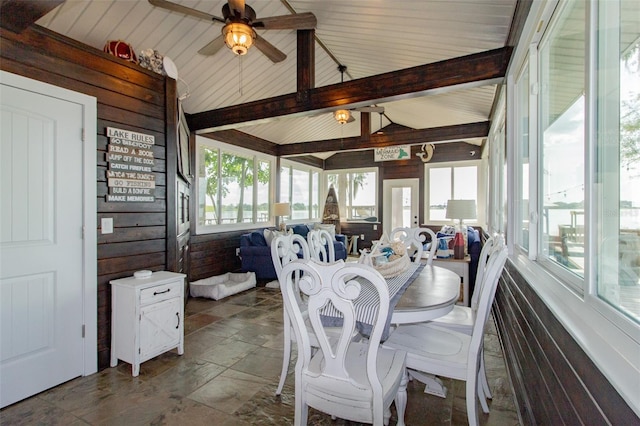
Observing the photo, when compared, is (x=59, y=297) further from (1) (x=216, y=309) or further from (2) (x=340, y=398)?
(2) (x=340, y=398)

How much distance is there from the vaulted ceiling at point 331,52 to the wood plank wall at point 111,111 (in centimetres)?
47

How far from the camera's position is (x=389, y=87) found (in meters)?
3.19

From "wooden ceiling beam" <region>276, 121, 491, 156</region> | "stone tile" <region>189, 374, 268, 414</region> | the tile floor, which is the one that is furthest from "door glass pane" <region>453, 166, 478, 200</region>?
"stone tile" <region>189, 374, 268, 414</region>

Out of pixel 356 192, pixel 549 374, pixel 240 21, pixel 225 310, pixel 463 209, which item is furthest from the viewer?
pixel 356 192

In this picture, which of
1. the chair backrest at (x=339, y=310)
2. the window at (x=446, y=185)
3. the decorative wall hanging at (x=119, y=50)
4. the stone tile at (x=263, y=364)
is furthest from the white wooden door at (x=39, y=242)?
the window at (x=446, y=185)

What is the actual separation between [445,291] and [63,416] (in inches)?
95.1

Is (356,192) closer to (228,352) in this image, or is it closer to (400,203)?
(400,203)

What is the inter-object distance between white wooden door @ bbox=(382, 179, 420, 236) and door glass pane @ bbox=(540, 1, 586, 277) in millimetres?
6647

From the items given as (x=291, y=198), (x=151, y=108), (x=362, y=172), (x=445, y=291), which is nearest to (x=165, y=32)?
(x=151, y=108)

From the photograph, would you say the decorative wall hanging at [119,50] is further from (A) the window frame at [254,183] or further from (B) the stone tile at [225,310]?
(B) the stone tile at [225,310]

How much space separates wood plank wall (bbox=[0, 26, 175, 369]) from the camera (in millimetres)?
2104

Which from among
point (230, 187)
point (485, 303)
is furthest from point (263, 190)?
point (485, 303)

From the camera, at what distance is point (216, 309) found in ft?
12.8

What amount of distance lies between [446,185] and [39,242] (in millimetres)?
7891
